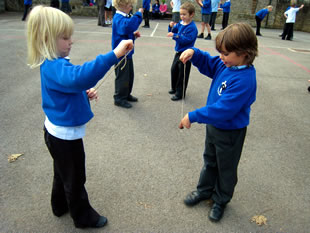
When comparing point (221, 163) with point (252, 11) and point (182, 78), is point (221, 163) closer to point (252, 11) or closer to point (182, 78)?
point (182, 78)

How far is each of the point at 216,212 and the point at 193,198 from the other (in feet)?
0.79

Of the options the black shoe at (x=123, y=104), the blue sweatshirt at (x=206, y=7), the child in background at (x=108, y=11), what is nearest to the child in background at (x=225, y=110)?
the black shoe at (x=123, y=104)

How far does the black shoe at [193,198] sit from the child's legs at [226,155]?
0.20 m

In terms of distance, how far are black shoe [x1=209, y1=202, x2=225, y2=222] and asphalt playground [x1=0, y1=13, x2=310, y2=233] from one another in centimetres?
6

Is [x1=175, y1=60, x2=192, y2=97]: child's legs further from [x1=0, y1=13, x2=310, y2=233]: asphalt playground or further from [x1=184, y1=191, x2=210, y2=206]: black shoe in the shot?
[x1=184, y1=191, x2=210, y2=206]: black shoe

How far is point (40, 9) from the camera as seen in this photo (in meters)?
1.40

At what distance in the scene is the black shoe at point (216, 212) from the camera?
7.20 ft

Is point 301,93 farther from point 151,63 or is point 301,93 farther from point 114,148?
point 114,148

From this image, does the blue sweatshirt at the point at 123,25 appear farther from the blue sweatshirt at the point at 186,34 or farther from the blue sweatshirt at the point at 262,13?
the blue sweatshirt at the point at 262,13

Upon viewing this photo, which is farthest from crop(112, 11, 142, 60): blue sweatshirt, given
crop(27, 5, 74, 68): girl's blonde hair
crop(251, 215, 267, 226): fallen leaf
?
crop(251, 215, 267, 226): fallen leaf

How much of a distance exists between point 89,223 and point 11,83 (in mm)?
4037

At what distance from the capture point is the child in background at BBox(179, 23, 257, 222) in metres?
1.71

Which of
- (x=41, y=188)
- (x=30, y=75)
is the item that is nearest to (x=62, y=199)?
(x=41, y=188)

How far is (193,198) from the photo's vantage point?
234cm
